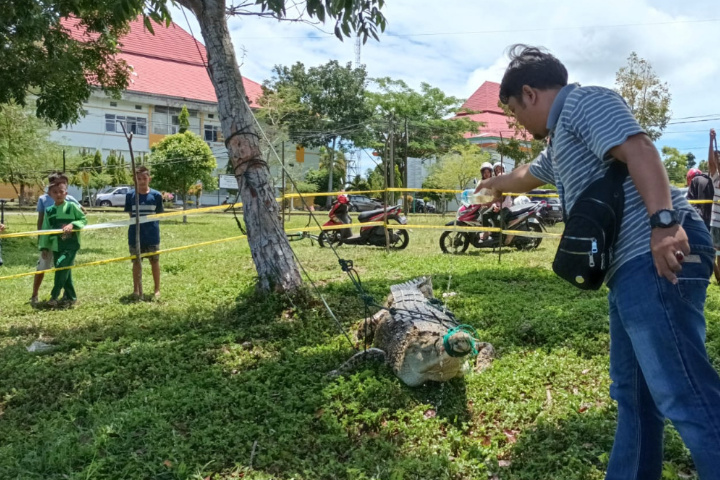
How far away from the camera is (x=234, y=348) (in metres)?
4.60

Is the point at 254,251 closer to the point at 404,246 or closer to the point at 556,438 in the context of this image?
the point at 556,438

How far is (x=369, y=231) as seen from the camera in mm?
10828

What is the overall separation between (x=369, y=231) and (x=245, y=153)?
18.7ft

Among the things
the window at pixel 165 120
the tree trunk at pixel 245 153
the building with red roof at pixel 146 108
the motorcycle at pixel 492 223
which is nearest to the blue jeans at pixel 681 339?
the tree trunk at pixel 245 153

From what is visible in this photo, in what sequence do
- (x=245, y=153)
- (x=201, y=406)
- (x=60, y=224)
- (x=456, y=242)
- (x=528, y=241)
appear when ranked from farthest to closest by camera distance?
(x=528, y=241) → (x=456, y=242) → (x=60, y=224) → (x=245, y=153) → (x=201, y=406)

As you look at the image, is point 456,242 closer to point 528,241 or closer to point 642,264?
point 528,241

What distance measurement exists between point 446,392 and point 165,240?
11.4 m

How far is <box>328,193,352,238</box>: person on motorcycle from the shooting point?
35.7 feet

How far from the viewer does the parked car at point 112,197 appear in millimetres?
31141

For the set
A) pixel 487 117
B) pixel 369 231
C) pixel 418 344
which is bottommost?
pixel 418 344

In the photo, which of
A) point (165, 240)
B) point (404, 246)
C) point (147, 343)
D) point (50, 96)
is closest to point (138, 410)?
point (147, 343)

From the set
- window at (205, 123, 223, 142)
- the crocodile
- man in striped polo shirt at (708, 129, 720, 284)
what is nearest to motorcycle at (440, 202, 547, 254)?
man in striped polo shirt at (708, 129, 720, 284)

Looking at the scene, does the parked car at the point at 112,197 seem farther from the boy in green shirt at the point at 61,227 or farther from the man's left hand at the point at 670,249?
the man's left hand at the point at 670,249

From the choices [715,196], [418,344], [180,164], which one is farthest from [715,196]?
[180,164]
